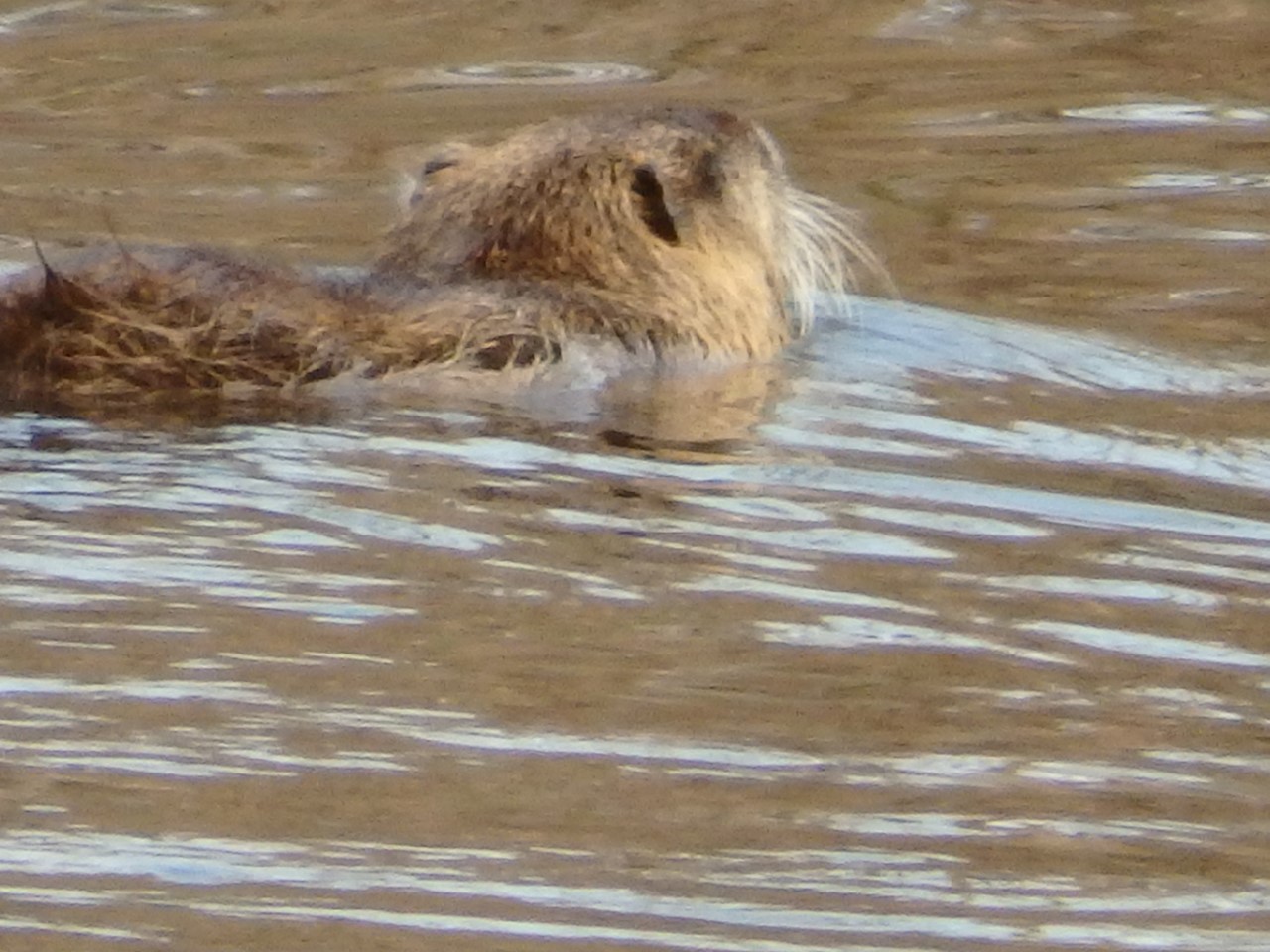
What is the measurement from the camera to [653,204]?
24.0 ft

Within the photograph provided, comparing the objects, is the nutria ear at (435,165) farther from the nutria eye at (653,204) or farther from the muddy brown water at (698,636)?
the muddy brown water at (698,636)

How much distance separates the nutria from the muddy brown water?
125 millimetres

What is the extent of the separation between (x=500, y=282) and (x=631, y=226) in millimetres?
470

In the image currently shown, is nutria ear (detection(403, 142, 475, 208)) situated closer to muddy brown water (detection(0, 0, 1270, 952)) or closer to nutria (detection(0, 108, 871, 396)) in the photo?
nutria (detection(0, 108, 871, 396))

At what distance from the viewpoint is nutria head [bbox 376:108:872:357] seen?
7.15m

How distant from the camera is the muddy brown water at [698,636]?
3875mm

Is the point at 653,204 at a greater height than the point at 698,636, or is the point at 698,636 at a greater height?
the point at 653,204

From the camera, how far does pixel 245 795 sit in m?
4.13

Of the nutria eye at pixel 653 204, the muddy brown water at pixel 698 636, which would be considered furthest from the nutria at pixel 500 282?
the muddy brown water at pixel 698 636

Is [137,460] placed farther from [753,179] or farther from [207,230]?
[207,230]

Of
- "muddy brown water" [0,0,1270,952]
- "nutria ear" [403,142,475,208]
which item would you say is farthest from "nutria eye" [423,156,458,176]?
"muddy brown water" [0,0,1270,952]

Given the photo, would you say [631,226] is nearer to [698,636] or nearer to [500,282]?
[500,282]

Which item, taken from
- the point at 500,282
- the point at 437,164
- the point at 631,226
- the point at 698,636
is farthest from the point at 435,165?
the point at 698,636

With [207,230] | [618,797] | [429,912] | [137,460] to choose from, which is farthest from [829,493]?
[207,230]
